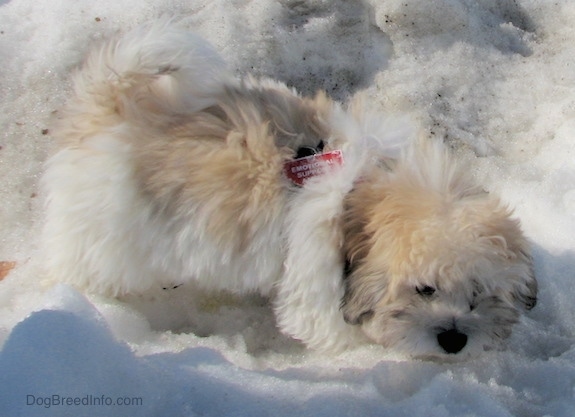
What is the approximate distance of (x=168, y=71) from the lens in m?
2.44

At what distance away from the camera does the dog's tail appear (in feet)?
7.88

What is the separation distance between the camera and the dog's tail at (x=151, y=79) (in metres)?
2.40

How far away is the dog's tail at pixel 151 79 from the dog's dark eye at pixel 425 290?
1.08 metres

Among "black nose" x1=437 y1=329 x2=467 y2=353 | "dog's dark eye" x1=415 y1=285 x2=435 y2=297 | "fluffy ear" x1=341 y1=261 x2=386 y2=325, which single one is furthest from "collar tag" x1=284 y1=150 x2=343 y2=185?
"black nose" x1=437 y1=329 x2=467 y2=353

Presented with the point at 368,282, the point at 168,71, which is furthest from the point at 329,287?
the point at 168,71

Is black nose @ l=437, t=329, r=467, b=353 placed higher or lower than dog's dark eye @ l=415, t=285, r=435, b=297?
lower

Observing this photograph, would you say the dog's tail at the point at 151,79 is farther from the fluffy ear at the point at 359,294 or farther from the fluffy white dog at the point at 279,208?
the fluffy ear at the point at 359,294

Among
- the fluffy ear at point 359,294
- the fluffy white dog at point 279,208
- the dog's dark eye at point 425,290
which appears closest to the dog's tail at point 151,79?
the fluffy white dog at point 279,208

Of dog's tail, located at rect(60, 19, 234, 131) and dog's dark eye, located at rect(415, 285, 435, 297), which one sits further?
dog's tail, located at rect(60, 19, 234, 131)

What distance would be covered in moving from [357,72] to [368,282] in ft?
6.45

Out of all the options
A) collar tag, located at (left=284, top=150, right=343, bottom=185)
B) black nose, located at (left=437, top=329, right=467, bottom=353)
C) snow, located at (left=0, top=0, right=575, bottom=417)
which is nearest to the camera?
snow, located at (left=0, top=0, right=575, bottom=417)

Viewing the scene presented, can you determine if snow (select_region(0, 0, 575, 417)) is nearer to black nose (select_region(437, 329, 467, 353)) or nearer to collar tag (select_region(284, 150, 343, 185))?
black nose (select_region(437, 329, 467, 353))

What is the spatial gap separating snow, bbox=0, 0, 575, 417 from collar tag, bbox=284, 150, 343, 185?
0.75 meters

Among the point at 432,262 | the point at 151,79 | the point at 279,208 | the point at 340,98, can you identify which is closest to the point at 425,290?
the point at 432,262
